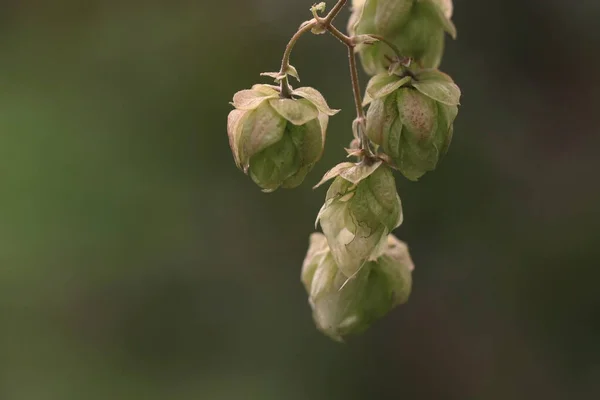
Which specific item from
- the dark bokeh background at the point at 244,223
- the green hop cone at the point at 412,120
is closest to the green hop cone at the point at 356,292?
the green hop cone at the point at 412,120

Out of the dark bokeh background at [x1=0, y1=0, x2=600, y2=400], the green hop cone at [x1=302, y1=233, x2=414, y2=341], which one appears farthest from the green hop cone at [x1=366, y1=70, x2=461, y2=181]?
the dark bokeh background at [x1=0, y1=0, x2=600, y2=400]

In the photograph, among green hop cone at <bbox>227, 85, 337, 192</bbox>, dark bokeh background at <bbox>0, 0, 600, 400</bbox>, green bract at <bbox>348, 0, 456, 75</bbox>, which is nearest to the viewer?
green hop cone at <bbox>227, 85, 337, 192</bbox>

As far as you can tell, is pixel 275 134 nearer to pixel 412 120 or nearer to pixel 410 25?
pixel 412 120

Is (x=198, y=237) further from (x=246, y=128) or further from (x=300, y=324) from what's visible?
(x=246, y=128)

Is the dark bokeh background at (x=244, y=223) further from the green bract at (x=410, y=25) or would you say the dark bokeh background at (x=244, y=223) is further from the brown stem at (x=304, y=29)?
the brown stem at (x=304, y=29)

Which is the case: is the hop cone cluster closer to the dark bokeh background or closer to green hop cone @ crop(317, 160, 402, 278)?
green hop cone @ crop(317, 160, 402, 278)

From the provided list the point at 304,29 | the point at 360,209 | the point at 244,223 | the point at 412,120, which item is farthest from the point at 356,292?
the point at 244,223
